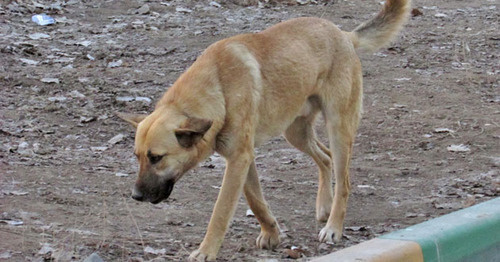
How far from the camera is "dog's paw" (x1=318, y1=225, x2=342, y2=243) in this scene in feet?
20.0

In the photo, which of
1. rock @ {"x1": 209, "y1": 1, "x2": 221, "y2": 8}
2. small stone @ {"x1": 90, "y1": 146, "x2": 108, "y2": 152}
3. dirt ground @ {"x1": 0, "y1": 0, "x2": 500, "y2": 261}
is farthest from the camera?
rock @ {"x1": 209, "y1": 1, "x2": 221, "y2": 8}

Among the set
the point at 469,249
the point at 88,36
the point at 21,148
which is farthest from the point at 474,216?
the point at 88,36

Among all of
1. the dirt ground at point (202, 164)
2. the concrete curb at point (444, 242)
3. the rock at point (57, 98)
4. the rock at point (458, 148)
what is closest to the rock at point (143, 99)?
the dirt ground at point (202, 164)

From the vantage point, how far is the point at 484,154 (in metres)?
8.21

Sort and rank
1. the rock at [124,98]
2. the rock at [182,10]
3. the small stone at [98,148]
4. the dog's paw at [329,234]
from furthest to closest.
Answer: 1. the rock at [182,10]
2. the rock at [124,98]
3. the small stone at [98,148]
4. the dog's paw at [329,234]

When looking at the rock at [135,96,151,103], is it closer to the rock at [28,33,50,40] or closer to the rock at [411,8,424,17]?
the rock at [28,33,50,40]

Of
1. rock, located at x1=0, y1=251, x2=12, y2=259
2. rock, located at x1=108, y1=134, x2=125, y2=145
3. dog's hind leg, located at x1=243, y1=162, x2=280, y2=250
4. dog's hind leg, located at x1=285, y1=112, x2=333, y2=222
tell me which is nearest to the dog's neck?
dog's hind leg, located at x1=243, y1=162, x2=280, y2=250

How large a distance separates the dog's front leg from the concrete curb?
4.77 feet

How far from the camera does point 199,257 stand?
5258mm

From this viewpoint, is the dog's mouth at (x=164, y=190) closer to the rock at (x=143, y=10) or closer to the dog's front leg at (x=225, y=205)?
the dog's front leg at (x=225, y=205)

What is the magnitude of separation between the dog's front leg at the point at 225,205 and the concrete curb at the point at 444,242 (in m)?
1.45

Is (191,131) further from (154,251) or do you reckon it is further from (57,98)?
(57,98)

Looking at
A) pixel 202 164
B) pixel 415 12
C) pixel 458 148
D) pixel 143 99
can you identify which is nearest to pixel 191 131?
pixel 202 164

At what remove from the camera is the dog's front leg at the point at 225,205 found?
210 inches
